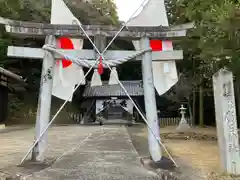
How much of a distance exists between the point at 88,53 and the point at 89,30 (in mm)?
506

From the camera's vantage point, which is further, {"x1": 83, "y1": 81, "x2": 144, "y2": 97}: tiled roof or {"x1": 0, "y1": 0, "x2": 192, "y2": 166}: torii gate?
{"x1": 83, "y1": 81, "x2": 144, "y2": 97}: tiled roof

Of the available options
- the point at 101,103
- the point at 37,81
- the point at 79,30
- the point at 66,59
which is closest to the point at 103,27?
the point at 79,30

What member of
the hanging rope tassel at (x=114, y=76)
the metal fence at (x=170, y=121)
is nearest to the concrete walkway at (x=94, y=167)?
the hanging rope tassel at (x=114, y=76)

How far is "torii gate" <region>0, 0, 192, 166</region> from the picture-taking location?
19.8ft

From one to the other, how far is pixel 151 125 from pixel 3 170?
2.99m

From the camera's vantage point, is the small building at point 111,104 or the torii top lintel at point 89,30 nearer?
the torii top lintel at point 89,30

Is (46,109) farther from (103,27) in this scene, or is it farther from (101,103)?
(101,103)

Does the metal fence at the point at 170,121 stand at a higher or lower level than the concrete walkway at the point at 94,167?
higher

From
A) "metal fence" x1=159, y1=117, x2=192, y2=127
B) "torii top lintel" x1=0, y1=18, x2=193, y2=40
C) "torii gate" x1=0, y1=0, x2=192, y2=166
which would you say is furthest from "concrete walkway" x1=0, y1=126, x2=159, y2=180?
"metal fence" x1=159, y1=117, x2=192, y2=127

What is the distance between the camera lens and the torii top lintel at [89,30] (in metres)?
6.19

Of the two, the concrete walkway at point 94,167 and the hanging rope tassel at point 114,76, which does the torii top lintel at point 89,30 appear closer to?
the hanging rope tassel at point 114,76

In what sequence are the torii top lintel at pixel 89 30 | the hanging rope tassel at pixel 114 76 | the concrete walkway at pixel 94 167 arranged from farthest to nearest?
the hanging rope tassel at pixel 114 76
the torii top lintel at pixel 89 30
the concrete walkway at pixel 94 167

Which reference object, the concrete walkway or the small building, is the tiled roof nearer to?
the small building

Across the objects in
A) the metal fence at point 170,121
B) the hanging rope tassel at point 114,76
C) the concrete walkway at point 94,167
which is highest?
the hanging rope tassel at point 114,76
